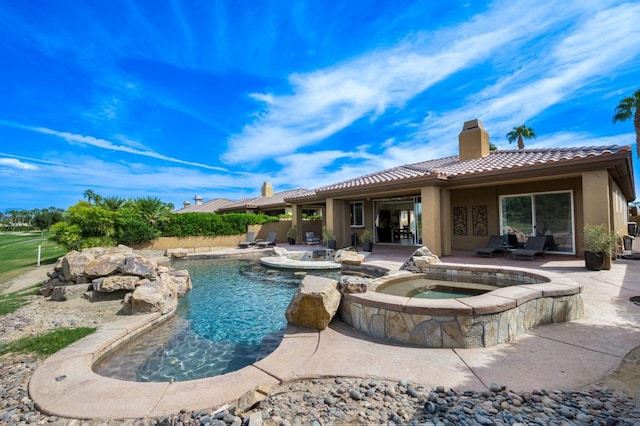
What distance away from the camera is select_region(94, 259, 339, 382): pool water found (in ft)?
13.2

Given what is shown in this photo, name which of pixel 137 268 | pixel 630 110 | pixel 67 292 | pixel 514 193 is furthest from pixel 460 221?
pixel 630 110

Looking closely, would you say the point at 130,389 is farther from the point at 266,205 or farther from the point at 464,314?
the point at 266,205

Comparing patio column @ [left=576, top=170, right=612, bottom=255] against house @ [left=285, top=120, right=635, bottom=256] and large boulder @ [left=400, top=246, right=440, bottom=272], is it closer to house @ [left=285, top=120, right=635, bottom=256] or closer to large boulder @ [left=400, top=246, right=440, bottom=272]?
house @ [left=285, top=120, right=635, bottom=256]

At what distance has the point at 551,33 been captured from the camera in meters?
8.91

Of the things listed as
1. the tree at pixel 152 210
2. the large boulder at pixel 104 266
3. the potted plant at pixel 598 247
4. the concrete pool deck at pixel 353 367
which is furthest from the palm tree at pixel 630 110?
the tree at pixel 152 210

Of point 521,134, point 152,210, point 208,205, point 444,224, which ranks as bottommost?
point 444,224

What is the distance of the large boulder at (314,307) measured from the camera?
4.36 metres

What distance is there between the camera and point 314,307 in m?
4.36

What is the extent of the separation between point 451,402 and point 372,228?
48.0 feet

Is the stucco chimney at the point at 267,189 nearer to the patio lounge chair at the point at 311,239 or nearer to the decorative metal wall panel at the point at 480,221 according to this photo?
the patio lounge chair at the point at 311,239

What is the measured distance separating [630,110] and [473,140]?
14.1 m

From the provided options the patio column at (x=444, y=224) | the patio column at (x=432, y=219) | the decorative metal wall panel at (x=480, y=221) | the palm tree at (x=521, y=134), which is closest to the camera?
the patio column at (x=432, y=219)

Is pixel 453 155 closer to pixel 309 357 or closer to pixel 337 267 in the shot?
pixel 337 267

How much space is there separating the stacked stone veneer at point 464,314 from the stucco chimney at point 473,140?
11.1 meters
